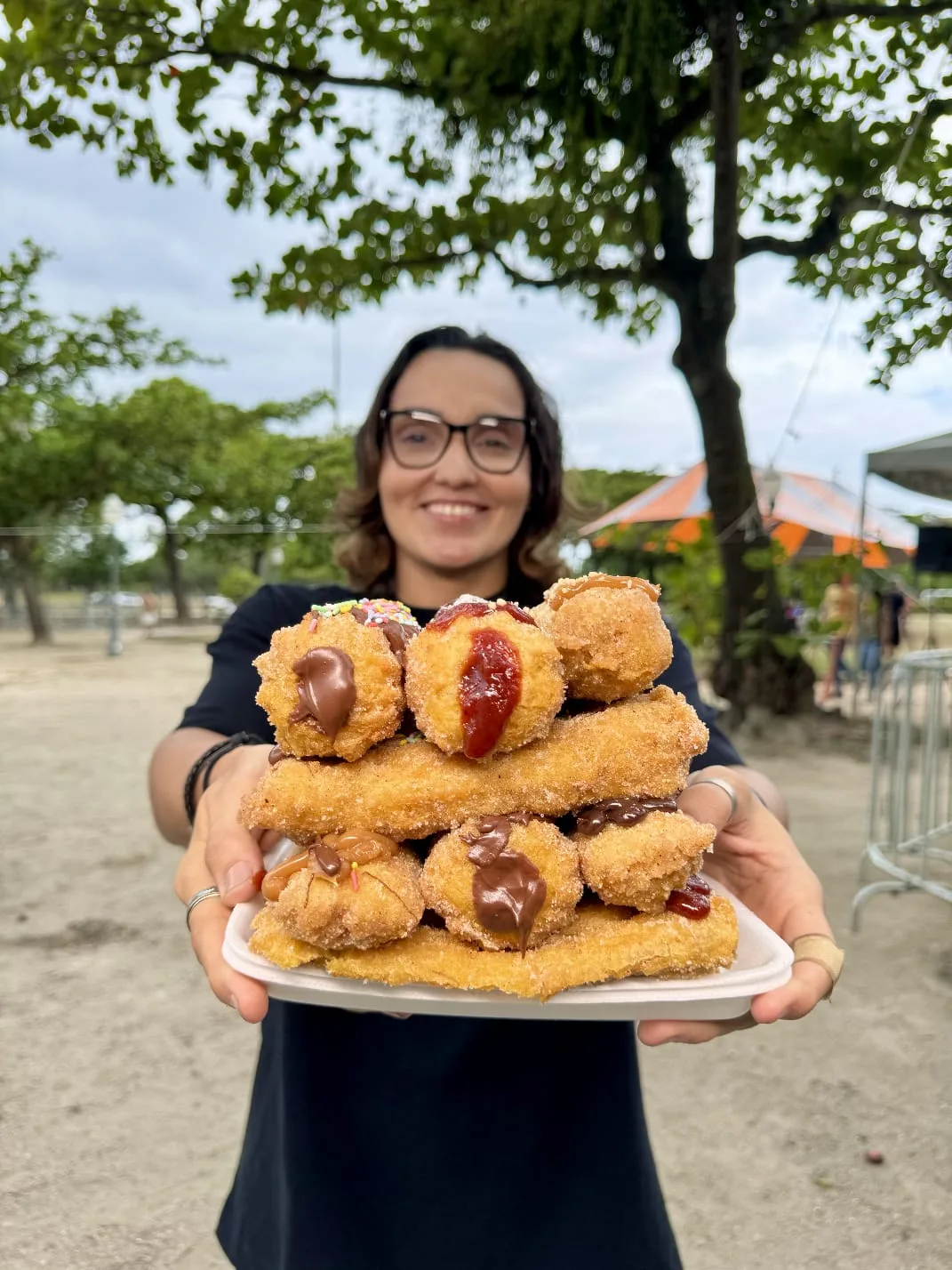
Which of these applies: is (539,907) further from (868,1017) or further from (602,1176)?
(868,1017)

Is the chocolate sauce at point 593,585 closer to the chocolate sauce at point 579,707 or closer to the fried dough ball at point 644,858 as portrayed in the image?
the chocolate sauce at point 579,707

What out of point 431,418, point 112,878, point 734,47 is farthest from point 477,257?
point 431,418

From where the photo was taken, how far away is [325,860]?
985 mm

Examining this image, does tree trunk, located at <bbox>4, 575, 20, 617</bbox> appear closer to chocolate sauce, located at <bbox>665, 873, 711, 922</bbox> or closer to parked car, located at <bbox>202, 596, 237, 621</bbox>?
parked car, located at <bbox>202, 596, 237, 621</bbox>

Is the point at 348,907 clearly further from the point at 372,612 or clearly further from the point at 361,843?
the point at 372,612

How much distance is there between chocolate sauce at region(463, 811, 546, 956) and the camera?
3.16 feet

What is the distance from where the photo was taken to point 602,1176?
5.23ft

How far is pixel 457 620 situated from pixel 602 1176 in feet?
3.82

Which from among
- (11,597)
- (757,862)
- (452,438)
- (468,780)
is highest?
(452,438)

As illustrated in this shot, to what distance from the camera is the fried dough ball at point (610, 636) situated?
1058 millimetres

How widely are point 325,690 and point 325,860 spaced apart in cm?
19

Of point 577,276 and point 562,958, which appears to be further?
point 577,276

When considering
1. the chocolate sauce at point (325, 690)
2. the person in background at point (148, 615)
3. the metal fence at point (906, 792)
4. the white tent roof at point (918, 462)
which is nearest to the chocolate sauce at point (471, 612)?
the chocolate sauce at point (325, 690)

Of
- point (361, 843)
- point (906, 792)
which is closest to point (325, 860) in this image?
point (361, 843)
